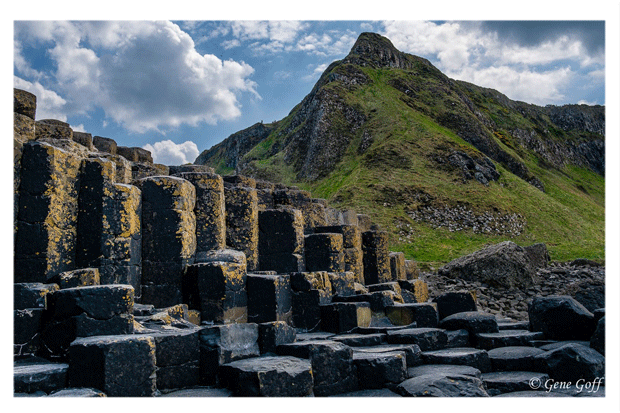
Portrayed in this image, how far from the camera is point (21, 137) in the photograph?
7.44m

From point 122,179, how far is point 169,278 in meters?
2.68

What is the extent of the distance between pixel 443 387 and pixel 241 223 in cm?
604

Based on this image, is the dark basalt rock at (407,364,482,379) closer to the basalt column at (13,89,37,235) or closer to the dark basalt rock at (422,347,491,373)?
the dark basalt rock at (422,347,491,373)

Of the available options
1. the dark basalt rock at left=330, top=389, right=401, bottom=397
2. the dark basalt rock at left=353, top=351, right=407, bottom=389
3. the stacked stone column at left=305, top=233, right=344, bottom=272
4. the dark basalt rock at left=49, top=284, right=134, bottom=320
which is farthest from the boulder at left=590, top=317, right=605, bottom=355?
the dark basalt rock at left=49, top=284, right=134, bottom=320

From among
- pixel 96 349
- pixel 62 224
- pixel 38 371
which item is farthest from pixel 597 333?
pixel 62 224

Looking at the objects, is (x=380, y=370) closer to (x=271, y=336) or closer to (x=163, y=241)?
(x=271, y=336)

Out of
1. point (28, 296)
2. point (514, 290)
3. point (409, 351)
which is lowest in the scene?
point (514, 290)

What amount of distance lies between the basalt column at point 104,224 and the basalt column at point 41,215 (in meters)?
0.37

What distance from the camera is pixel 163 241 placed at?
28.4 ft

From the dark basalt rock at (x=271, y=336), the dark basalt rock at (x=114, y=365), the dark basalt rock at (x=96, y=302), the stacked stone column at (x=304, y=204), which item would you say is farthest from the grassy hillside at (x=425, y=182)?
the dark basalt rock at (x=114, y=365)

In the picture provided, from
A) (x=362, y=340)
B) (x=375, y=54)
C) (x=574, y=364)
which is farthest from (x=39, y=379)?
(x=375, y=54)

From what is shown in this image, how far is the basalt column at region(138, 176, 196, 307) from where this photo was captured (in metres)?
8.60

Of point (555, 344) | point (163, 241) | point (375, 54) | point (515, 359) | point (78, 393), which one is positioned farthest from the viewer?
point (375, 54)

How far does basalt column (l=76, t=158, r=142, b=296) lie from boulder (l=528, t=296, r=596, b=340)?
7.60 meters
